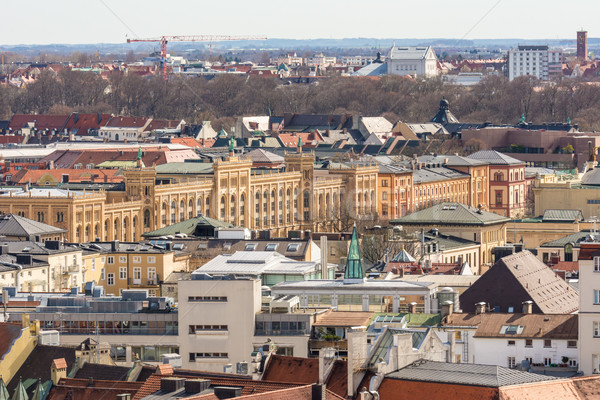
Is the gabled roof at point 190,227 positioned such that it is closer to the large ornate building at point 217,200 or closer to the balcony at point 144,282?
the large ornate building at point 217,200

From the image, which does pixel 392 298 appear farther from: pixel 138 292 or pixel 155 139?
pixel 155 139

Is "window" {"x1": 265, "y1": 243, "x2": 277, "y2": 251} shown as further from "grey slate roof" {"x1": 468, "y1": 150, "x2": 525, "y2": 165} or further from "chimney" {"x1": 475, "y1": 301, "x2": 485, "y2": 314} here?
"grey slate roof" {"x1": 468, "y1": 150, "x2": 525, "y2": 165}

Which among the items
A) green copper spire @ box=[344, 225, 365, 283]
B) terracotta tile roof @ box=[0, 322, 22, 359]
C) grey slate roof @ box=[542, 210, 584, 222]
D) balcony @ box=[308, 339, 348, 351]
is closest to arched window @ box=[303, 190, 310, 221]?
grey slate roof @ box=[542, 210, 584, 222]

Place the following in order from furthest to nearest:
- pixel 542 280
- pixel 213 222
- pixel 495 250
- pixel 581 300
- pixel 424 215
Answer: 1. pixel 424 215
2. pixel 213 222
3. pixel 495 250
4. pixel 542 280
5. pixel 581 300

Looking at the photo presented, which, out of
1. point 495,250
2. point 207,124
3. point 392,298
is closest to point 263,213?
point 495,250

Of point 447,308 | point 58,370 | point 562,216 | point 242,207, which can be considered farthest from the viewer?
point 242,207

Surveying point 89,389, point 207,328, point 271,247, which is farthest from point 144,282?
point 89,389

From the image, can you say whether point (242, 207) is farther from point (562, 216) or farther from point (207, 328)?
point (207, 328)
